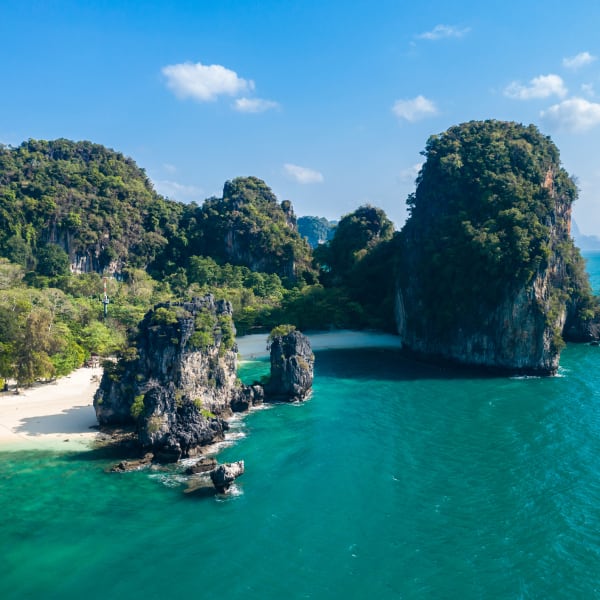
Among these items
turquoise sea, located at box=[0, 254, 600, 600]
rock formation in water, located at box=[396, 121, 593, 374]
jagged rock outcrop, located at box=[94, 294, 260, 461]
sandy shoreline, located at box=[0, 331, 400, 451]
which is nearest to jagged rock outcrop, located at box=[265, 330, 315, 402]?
turquoise sea, located at box=[0, 254, 600, 600]

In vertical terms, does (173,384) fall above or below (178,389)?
above

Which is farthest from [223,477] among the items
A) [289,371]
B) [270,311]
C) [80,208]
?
[80,208]

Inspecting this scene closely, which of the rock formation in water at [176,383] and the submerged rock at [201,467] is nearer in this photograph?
the submerged rock at [201,467]

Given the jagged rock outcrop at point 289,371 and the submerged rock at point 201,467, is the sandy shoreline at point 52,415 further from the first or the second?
the jagged rock outcrop at point 289,371

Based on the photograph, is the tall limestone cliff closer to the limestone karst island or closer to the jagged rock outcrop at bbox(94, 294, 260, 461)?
the limestone karst island

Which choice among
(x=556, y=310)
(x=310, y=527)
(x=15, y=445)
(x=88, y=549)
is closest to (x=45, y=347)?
(x=15, y=445)

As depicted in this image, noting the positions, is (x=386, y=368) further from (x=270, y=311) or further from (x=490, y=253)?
(x=270, y=311)

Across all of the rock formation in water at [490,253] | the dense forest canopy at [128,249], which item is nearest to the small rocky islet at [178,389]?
the dense forest canopy at [128,249]
